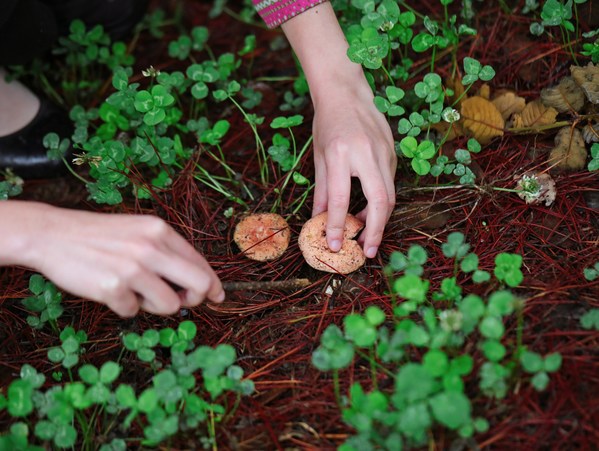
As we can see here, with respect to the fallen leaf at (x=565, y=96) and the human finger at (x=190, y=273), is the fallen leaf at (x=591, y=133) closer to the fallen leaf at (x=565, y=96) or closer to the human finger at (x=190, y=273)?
the fallen leaf at (x=565, y=96)

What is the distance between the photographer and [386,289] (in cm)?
204

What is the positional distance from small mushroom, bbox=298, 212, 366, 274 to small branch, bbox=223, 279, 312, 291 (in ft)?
0.26

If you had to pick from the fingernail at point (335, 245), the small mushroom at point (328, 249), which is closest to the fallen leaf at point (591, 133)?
the small mushroom at point (328, 249)

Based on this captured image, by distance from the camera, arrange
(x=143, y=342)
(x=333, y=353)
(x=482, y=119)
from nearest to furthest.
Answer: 1. (x=333, y=353)
2. (x=143, y=342)
3. (x=482, y=119)

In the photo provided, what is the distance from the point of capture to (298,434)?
1713 millimetres

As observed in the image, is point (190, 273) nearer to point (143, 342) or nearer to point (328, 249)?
point (143, 342)

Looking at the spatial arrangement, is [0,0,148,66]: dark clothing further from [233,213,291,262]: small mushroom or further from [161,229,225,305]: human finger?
[161,229,225,305]: human finger

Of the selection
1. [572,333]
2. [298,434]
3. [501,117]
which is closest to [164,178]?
[298,434]

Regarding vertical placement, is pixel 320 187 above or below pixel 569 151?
above

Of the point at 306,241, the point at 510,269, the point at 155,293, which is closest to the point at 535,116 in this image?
the point at 510,269

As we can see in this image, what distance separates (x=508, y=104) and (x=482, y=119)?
0.16 m

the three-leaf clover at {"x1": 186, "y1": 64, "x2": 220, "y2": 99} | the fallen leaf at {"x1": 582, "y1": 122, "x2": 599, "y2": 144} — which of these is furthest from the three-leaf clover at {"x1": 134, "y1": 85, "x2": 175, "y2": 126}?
the fallen leaf at {"x1": 582, "y1": 122, "x2": 599, "y2": 144}

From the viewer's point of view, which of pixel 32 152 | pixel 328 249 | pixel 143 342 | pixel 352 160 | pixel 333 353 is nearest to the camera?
pixel 333 353

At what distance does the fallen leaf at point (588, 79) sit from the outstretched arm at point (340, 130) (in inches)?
30.3
